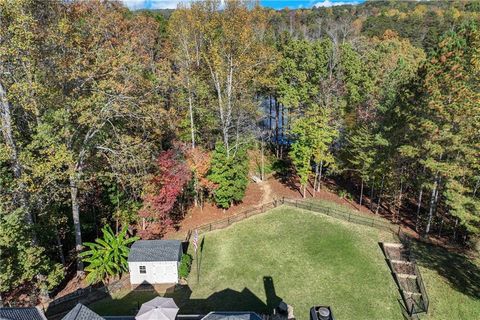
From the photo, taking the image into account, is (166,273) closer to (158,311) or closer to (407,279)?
(158,311)

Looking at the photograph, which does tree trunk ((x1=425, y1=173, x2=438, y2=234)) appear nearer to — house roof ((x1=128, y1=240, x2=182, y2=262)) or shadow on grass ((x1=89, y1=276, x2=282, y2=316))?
shadow on grass ((x1=89, y1=276, x2=282, y2=316))

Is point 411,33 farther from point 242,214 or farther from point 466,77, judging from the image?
point 242,214

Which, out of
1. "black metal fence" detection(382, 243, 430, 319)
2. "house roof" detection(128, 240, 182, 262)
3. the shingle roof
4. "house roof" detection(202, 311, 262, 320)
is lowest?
"black metal fence" detection(382, 243, 430, 319)

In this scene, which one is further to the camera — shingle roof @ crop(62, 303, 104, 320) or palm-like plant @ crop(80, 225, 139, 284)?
palm-like plant @ crop(80, 225, 139, 284)

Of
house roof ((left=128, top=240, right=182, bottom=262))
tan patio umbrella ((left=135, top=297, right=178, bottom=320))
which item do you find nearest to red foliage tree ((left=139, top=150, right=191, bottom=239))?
house roof ((left=128, top=240, right=182, bottom=262))

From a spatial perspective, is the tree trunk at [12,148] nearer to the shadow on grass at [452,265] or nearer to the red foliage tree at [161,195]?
the red foliage tree at [161,195]

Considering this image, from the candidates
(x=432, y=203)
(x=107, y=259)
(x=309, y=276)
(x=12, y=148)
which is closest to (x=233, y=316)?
(x=309, y=276)

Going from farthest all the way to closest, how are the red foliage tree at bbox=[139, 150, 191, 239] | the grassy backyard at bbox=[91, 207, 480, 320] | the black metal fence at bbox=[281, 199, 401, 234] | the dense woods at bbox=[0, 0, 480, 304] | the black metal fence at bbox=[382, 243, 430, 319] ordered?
1. the black metal fence at bbox=[281, 199, 401, 234]
2. the red foliage tree at bbox=[139, 150, 191, 239]
3. the grassy backyard at bbox=[91, 207, 480, 320]
4. the black metal fence at bbox=[382, 243, 430, 319]
5. the dense woods at bbox=[0, 0, 480, 304]
